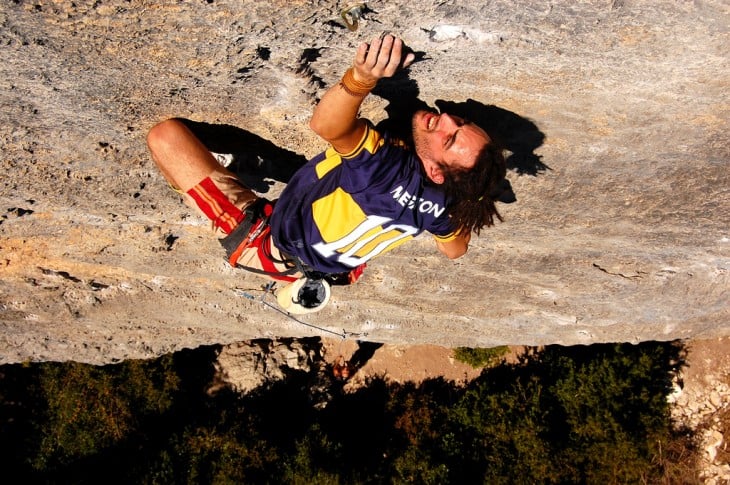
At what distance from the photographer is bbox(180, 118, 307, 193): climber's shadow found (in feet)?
9.19

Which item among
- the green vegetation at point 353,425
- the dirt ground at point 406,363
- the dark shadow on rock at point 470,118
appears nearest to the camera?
the dark shadow on rock at point 470,118

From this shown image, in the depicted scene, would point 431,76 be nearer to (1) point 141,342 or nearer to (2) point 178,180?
(2) point 178,180

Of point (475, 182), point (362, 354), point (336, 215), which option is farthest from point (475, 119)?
point (362, 354)

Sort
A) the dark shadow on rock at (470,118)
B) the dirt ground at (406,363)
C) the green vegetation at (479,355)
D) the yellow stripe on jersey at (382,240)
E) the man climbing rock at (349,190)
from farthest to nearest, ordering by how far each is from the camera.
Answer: the dirt ground at (406,363), the green vegetation at (479,355), the yellow stripe on jersey at (382,240), the dark shadow on rock at (470,118), the man climbing rock at (349,190)

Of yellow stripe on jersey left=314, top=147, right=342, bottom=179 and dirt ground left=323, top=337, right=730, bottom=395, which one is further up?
yellow stripe on jersey left=314, top=147, right=342, bottom=179

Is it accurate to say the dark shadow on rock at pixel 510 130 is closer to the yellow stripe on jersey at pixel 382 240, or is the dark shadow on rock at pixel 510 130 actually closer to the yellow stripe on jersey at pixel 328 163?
the yellow stripe on jersey at pixel 328 163

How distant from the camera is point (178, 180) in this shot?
276 centimetres

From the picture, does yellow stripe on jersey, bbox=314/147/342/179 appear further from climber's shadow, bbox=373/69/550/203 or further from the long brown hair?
the long brown hair

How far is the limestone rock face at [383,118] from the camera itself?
6.77 feet

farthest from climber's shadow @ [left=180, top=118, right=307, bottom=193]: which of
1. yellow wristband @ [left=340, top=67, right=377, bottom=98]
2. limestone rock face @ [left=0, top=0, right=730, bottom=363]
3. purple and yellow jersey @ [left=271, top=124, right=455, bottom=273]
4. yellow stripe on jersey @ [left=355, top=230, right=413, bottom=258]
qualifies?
yellow wristband @ [left=340, top=67, right=377, bottom=98]

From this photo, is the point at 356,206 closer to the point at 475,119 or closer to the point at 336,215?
the point at 336,215

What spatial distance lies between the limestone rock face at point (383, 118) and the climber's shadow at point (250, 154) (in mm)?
13

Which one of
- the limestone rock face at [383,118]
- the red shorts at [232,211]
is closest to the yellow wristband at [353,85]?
the limestone rock face at [383,118]

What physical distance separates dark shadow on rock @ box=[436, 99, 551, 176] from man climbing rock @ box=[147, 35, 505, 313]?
26cm
